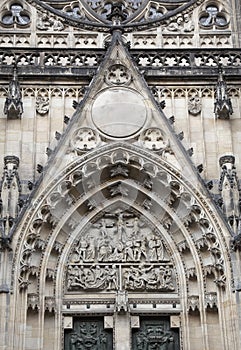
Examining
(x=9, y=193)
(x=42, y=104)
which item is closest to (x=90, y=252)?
(x=9, y=193)

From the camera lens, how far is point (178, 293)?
14.3m

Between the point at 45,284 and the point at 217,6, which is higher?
the point at 217,6

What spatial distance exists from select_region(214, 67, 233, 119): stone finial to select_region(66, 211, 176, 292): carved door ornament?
2.69m

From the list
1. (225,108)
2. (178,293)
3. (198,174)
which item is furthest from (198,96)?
(178,293)

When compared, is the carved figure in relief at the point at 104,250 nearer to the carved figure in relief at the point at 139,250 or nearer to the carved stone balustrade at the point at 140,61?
the carved figure in relief at the point at 139,250

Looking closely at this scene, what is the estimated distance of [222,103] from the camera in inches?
597

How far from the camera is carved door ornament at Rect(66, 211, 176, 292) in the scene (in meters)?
14.4

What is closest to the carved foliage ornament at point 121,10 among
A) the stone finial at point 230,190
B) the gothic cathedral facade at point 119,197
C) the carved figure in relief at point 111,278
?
the gothic cathedral facade at point 119,197

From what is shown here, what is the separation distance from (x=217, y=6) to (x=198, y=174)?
536 centimetres

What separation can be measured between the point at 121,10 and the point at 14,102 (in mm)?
3863

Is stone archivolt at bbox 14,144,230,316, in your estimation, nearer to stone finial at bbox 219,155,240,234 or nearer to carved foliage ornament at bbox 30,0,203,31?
stone finial at bbox 219,155,240,234

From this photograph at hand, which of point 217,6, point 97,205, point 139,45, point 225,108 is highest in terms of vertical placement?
point 217,6

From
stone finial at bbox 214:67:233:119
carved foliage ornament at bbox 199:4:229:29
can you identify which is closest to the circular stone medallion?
stone finial at bbox 214:67:233:119

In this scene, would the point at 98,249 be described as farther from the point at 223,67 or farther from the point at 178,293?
the point at 223,67
